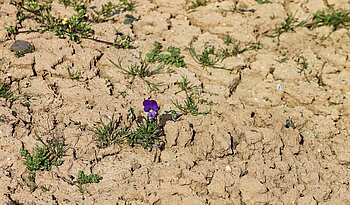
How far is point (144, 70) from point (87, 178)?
3.60ft

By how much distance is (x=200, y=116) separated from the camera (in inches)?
154

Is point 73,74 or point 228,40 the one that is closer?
point 73,74

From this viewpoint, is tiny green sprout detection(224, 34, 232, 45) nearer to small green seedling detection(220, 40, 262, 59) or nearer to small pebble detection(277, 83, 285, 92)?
small green seedling detection(220, 40, 262, 59)

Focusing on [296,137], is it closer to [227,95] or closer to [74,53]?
[227,95]

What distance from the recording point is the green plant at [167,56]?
434 cm

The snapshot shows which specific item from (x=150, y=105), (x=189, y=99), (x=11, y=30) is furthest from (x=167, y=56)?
(x=11, y=30)

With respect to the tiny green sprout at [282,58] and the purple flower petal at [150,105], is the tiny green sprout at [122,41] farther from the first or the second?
the tiny green sprout at [282,58]

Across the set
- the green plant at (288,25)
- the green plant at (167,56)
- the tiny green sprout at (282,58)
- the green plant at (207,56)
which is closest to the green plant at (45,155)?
the green plant at (167,56)

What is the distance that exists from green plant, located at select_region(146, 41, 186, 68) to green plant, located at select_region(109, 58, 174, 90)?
6cm

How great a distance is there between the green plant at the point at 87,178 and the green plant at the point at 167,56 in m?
1.21

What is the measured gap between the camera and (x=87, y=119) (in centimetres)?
374

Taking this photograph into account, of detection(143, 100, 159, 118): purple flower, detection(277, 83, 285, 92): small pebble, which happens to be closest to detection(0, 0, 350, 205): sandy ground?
detection(277, 83, 285, 92): small pebble

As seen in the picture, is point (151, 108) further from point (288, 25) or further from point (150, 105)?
point (288, 25)

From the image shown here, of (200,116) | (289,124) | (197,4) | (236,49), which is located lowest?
(289,124)
